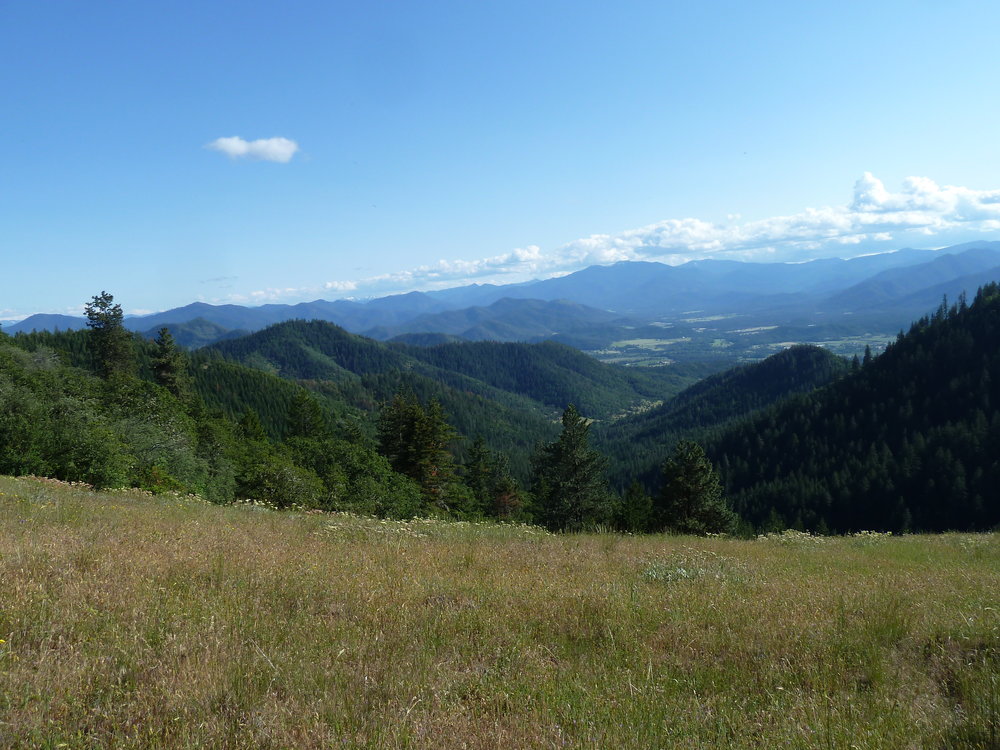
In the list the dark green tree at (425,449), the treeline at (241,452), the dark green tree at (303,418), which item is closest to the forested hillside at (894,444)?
the treeline at (241,452)

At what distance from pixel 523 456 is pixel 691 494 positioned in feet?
463

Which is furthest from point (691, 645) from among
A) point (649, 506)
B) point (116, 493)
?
point (649, 506)

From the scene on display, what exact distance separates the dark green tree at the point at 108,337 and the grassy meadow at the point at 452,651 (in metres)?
53.4

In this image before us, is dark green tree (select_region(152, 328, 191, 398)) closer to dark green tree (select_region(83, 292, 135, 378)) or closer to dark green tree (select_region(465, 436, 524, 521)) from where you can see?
dark green tree (select_region(83, 292, 135, 378))

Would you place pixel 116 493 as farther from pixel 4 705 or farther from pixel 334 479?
pixel 334 479

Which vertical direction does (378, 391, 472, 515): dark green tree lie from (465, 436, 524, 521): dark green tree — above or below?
above

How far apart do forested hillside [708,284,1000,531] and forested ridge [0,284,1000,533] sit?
1.39ft

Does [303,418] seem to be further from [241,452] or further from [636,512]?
[636,512]

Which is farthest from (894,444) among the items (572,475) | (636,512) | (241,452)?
(241,452)

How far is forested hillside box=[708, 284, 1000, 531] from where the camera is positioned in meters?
97.5

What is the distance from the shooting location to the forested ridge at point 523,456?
2353 centimetres

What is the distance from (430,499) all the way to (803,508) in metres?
95.2

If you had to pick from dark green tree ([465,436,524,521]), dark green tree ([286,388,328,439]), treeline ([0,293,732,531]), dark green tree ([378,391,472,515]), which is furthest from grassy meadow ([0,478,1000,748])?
dark green tree ([286,388,328,439])

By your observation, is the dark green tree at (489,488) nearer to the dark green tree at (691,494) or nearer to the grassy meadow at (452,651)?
the dark green tree at (691,494)
